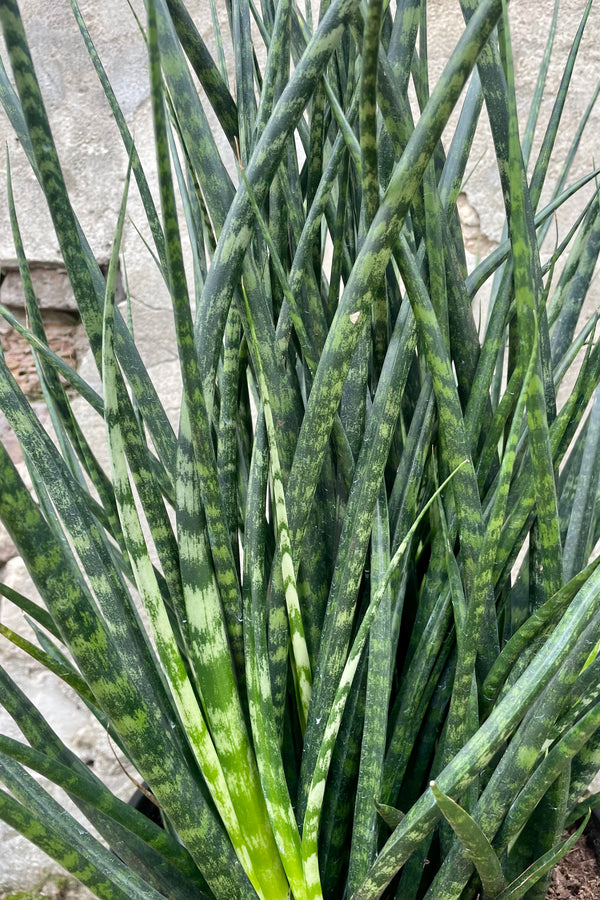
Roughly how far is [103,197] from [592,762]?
3.17ft

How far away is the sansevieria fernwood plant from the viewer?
221 mm

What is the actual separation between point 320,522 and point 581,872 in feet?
0.90

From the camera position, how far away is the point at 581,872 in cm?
41

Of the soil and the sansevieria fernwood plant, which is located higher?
the sansevieria fernwood plant

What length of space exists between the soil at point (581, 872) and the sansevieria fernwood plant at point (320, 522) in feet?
0.34

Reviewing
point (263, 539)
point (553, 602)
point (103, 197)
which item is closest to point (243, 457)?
point (263, 539)

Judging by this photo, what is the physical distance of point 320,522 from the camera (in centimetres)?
33

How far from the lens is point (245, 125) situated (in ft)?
1.02

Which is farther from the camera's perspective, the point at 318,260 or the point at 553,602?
the point at 318,260

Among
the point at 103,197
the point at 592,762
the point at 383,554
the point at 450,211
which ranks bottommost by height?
the point at 592,762

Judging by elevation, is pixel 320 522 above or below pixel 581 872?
above

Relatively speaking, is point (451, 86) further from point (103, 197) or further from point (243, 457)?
point (103, 197)

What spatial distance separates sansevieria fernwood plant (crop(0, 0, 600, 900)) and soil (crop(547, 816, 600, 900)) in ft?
0.34

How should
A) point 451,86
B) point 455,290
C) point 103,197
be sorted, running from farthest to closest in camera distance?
point 103,197, point 455,290, point 451,86
